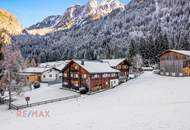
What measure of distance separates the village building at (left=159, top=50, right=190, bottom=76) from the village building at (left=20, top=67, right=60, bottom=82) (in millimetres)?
38590

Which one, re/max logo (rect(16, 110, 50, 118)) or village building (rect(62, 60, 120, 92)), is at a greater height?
village building (rect(62, 60, 120, 92))

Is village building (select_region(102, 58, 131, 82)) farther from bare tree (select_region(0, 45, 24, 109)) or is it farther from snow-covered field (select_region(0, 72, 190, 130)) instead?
bare tree (select_region(0, 45, 24, 109))

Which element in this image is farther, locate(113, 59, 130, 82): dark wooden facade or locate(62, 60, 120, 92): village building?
locate(113, 59, 130, 82): dark wooden facade

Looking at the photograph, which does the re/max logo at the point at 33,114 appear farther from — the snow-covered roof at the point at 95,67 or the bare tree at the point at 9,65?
the snow-covered roof at the point at 95,67

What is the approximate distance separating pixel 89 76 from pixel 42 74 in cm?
3238

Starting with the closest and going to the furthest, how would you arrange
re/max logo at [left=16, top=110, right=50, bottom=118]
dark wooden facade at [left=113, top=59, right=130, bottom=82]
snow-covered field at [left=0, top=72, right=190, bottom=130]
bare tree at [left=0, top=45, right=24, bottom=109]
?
snow-covered field at [left=0, top=72, right=190, bottom=130]
re/max logo at [left=16, top=110, right=50, bottom=118]
bare tree at [left=0, top=45, right=24, bottom=109]
dark wooden facade at [left=113, top=59, right=130, bottom=82]

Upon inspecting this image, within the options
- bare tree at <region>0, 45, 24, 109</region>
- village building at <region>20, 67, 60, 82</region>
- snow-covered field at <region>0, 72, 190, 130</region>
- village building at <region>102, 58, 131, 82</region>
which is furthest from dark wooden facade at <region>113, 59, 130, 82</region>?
bare tree at <region>0, 45, 24, 109</region>

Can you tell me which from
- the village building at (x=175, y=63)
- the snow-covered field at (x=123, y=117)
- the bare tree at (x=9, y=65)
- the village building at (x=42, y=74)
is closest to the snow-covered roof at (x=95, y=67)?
the village building at (x=175, y=63)

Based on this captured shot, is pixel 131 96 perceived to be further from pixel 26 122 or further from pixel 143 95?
pixel 26 122

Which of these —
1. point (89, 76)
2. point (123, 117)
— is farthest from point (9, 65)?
point (123, 117)

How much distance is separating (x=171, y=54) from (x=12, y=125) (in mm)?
58748

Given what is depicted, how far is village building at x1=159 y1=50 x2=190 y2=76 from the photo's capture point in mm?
79312

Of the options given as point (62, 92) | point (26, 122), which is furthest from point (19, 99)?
point (26, 122)

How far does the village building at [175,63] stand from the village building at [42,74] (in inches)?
1519
